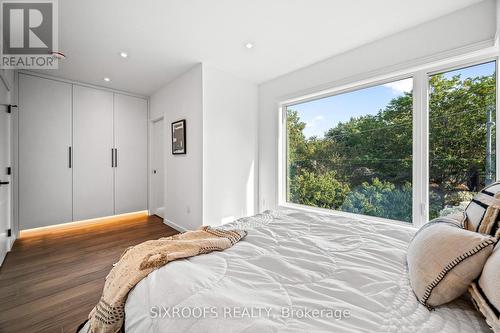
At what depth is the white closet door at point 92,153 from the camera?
389 cm

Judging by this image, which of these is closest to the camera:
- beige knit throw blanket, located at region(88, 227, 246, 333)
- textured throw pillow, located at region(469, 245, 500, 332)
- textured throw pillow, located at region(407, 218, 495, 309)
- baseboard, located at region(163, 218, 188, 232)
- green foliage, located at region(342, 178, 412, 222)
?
textured throw pillow, located at region(469, 245, 500, 332)

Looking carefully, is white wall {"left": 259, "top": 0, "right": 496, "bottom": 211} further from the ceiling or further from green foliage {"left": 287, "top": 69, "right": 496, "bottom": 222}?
green foliage {"left": 287, "top": 69, "right": 496, "bottom": 222}

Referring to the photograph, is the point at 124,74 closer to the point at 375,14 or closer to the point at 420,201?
the point at 375,14

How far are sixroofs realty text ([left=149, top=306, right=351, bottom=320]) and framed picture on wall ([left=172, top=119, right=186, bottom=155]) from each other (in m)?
2.99

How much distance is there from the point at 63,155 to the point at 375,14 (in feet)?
Answer: 15.9

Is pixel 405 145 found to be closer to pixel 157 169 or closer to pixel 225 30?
pixel 225 30

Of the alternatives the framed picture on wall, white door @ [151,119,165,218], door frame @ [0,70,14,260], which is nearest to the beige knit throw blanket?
the framed picture on wall

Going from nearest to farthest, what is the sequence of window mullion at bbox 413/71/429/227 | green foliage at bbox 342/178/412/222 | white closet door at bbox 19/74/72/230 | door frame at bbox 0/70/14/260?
1. window mullion at bbox 413/71/429/227
2. green foliage at bbox 342/178/412/222
3. door frame at bbox 0/70/14/260
4. white closet door at bbox 19/74/72/230

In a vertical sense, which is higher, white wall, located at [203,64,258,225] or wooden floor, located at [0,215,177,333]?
white wall, located at [203,64,258,225]

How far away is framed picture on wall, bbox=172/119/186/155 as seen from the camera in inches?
138

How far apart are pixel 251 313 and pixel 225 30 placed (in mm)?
2542

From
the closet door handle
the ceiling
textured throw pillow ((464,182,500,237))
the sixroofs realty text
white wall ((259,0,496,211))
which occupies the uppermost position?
the ceiling

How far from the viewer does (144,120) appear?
471 cm

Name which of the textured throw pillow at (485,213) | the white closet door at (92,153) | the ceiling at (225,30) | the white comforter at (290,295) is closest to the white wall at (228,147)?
the ceiling at (225,30)
